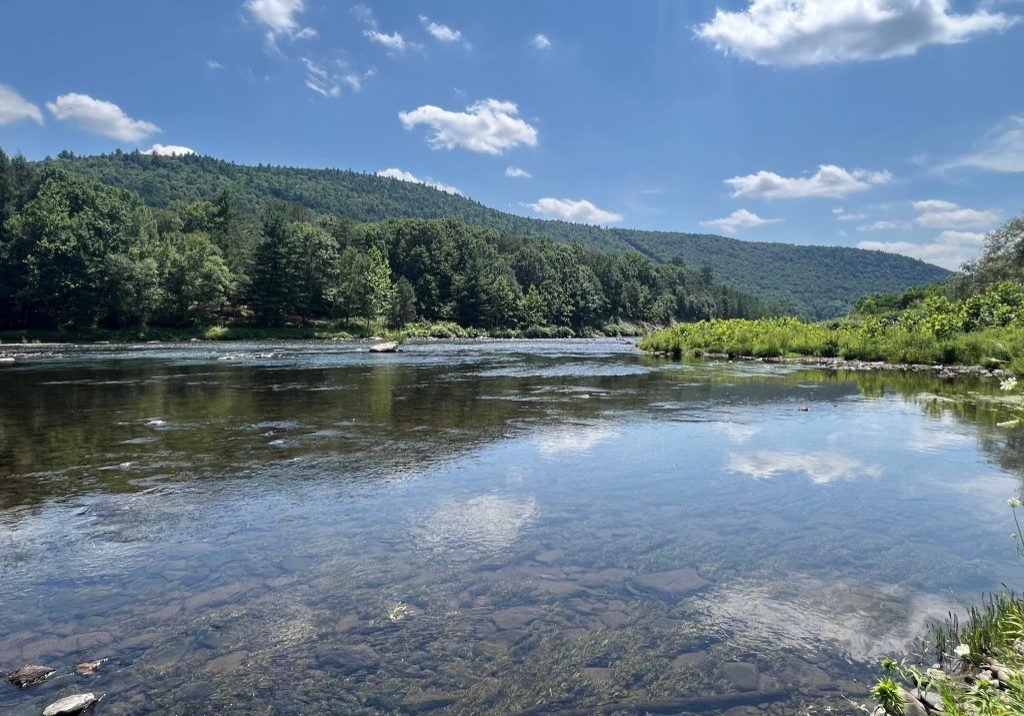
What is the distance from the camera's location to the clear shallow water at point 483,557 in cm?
546

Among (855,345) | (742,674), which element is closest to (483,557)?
(742,674)

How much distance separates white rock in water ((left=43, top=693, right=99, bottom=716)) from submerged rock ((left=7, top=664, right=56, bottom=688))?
568 millimetres

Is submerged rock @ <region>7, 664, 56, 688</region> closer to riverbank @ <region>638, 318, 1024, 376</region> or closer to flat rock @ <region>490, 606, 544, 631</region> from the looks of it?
flat rock @ <region>490, 606, 544, 631</region>

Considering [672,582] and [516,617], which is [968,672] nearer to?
[672,582]

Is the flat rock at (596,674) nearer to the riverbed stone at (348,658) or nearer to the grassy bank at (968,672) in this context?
the riverbed stone at (348,658)

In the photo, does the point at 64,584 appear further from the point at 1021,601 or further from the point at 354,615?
the point at 1021,601

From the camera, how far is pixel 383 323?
328 ft

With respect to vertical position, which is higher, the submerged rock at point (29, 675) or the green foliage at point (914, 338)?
the green foliage at point (914, 338)

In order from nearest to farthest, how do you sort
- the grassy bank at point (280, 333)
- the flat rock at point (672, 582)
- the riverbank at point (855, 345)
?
the flat rock at point (672, 582), the riverbank at point (855, 345), the grassy bank at point (280, 333)

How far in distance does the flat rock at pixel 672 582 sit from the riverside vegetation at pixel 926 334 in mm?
27650

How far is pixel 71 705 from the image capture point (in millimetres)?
4812

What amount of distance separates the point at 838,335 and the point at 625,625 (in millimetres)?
46770

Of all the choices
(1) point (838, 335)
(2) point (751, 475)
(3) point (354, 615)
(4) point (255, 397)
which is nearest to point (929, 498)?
(2) point (751, 475)

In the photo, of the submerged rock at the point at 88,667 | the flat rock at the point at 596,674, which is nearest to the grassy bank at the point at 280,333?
the submerged rock at the point at 88,667
